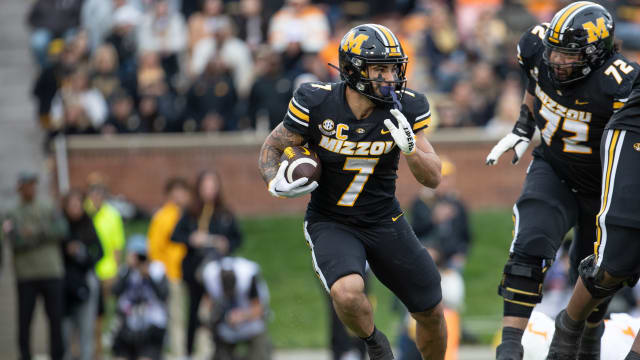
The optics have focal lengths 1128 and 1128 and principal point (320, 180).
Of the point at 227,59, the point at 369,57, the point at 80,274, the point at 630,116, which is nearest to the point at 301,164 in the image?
the point at 369,57

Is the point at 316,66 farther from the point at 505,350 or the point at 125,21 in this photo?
the point at 505,350

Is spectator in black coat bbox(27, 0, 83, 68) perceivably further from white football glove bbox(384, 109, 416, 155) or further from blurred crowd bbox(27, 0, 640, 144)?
white football glove bbox(384, 109, 416, 155)

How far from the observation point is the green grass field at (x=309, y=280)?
15.6 m

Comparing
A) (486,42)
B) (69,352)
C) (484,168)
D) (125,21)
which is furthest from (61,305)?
(486,42)

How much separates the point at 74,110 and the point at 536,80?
11.3 meters

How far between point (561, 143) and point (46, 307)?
7358 millimetres

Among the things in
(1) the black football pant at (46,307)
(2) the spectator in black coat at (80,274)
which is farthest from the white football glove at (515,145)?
(2) the spectator in black coat at (80,274)

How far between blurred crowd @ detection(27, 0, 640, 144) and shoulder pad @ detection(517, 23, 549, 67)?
8732 millimetres

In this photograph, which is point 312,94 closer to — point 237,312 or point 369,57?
point 369,57

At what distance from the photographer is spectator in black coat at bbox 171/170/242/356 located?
1323 centimetres

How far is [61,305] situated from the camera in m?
13.0

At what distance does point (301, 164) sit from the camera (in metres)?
7.15

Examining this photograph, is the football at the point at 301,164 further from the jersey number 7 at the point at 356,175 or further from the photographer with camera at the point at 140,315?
the photographer with camera at the point at 140,315

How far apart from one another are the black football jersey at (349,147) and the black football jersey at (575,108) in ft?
2.79
